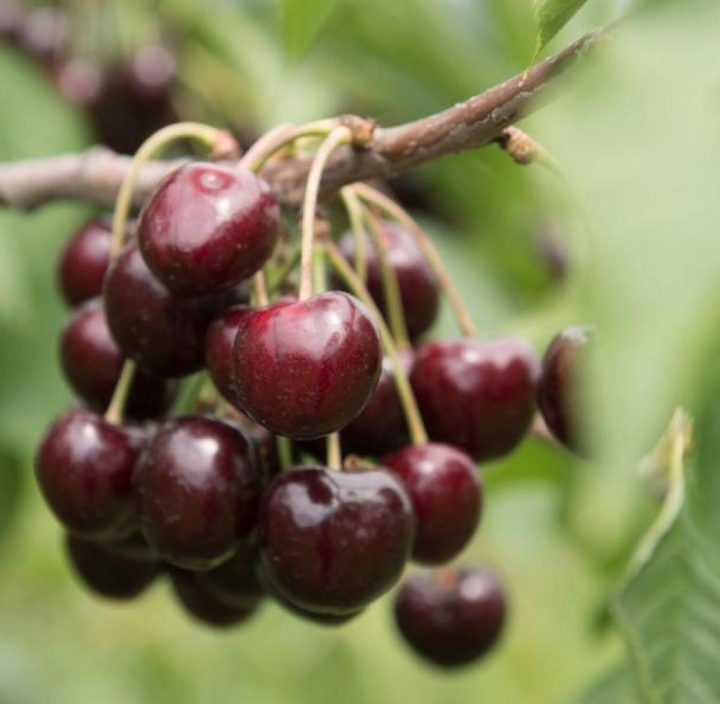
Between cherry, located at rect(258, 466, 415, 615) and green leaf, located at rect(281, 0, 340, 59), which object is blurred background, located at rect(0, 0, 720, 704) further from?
cherry, located at rect(258, 466, 415, 615)

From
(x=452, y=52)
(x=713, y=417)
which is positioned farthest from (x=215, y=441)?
(x=452, y=52)

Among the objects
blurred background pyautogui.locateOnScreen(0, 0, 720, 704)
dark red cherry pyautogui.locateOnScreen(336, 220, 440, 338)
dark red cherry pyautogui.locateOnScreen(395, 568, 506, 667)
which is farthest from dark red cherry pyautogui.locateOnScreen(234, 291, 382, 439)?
dark red cherry pyautogui.locateOnScreen(395, 568, 506, 667)

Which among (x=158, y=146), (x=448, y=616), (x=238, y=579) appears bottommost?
(x=448, y=616)

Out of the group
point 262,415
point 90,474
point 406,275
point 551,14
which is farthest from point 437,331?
point 551,14

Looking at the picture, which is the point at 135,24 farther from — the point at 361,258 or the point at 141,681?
the point at 361,258

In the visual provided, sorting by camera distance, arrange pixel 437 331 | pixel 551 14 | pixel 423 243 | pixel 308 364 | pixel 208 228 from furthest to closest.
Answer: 1. pixel 437 331
2. pixel 423 243
3. pixel 208 228
4. pixel 308 364
5. pixel 551 14

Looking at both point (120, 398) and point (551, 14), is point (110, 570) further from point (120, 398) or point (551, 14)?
point (551, 14)
